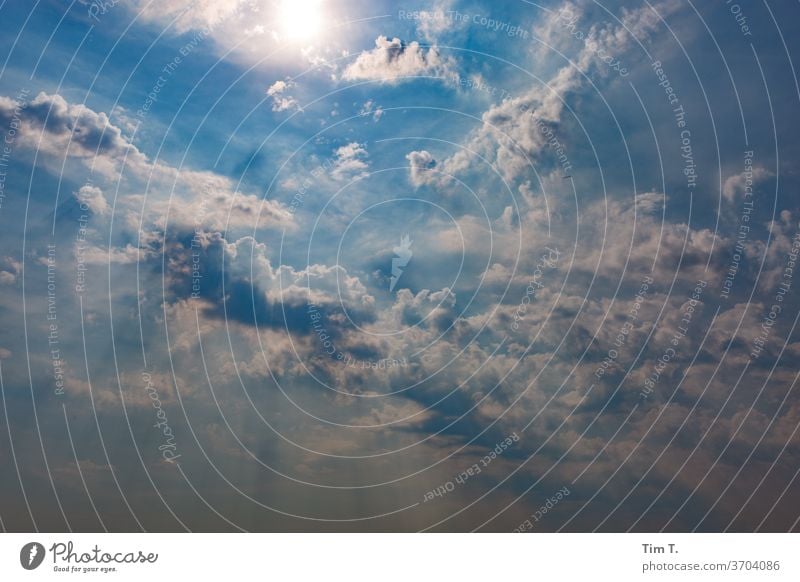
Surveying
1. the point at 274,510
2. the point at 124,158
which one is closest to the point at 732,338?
the point at 274,510

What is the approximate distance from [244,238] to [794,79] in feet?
64.3
